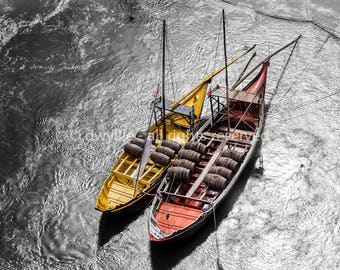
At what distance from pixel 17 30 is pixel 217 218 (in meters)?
39.2

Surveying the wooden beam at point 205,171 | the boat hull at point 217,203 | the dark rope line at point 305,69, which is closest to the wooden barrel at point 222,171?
the boat hull at point 217,203

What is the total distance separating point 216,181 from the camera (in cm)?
3756

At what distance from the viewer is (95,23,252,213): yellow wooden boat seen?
3788cm

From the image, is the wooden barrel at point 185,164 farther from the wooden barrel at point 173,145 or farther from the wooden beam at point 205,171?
the wooden barrel at point 173,145

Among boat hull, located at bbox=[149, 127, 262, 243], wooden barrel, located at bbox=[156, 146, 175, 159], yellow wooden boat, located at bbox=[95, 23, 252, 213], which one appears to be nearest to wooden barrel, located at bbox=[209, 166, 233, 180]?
boat hull, located at bbox=[149, 127, 262, 243]

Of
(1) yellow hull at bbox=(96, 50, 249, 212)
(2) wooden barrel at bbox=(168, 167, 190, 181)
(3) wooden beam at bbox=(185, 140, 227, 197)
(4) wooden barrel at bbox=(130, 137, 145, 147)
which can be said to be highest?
(4) wooden barrel at bbox=(130, 137, 145, 147)

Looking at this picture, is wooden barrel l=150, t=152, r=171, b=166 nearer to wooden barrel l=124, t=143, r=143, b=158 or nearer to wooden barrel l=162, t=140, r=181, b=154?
wooden barrel l=124, t=143, r=143, b=158

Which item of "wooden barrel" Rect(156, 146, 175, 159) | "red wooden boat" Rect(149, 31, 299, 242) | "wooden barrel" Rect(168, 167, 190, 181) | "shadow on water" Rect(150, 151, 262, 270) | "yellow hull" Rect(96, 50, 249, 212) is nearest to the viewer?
"shadow on water" Rect(150, 151, 262, 270)

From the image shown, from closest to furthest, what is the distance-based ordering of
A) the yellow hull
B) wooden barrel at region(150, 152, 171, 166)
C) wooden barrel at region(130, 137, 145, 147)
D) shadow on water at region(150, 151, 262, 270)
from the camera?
shadow on water at region(150, 151, 262, 270) < the yellow hull < wooden barrel at region(150, 152, 171, 166) < wooden barrel at region(130, 137, 145, 147)

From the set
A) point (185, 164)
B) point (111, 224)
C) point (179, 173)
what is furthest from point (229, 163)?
point (111, 224)

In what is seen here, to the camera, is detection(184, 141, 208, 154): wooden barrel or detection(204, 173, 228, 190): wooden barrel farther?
detection(184, 141, 208, 154): wooden barrel

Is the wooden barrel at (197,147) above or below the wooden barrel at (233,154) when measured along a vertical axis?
above

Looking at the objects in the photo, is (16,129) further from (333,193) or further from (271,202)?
(333,193)

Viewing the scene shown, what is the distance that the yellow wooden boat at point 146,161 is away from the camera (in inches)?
1491
